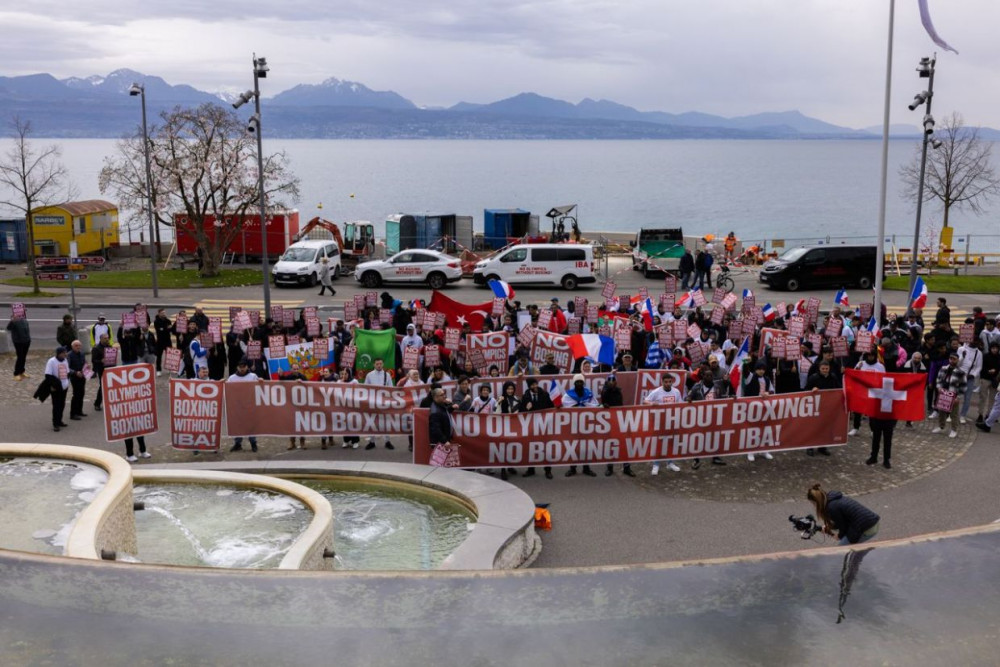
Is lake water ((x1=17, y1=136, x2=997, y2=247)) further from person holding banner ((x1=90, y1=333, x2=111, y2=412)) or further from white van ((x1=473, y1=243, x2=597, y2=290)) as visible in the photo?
person holding banner ((x1=90, y1=333, x2=111, y2=412))

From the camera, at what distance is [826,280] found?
3738 cm

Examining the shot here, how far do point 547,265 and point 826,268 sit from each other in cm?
1042

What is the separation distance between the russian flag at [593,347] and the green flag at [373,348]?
3.50 metres

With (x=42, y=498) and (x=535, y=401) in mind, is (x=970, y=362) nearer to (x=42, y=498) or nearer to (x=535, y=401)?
(x=535, y=401)

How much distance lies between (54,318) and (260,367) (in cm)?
1542

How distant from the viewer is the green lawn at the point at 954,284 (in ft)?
118

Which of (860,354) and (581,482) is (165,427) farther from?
(860,354)

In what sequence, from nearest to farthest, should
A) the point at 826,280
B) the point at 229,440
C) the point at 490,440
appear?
the point at 490,440 < the point at 229,440 < the point at 826,280

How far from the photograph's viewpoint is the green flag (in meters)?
19.6

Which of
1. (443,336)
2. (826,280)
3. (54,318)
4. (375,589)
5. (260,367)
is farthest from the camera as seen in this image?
(826,280)

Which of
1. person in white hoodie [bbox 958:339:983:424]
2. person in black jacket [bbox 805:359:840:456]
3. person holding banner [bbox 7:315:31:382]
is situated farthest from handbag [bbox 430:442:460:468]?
person holding banner [bbox 7:315:31:382]

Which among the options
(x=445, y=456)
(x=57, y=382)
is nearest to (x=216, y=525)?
(x=445, y=456)

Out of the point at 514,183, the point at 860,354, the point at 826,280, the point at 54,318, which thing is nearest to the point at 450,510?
the point at 860,354

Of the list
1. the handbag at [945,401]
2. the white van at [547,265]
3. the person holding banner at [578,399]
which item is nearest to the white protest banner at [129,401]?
the person holding banner at [578,399]
